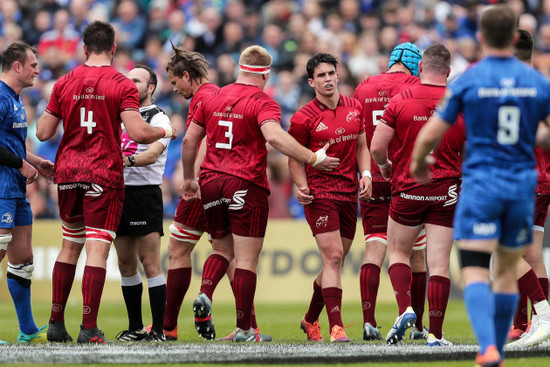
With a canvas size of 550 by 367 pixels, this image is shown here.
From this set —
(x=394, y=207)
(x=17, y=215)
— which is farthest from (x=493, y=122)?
(x=17, y=215)

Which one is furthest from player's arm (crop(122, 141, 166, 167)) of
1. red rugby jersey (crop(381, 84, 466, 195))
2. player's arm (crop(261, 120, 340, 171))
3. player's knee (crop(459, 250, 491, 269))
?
player's knee (crop(459, 250, 491, 269))

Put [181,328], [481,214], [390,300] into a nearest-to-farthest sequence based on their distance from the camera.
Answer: [481,214]
[181,328]
[390,300]

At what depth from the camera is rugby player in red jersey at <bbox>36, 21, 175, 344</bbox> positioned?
8.45 meters

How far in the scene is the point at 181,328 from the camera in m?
11.4

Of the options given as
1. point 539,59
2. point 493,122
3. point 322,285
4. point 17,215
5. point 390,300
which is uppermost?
point 539,59

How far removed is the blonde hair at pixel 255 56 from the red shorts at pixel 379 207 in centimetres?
173

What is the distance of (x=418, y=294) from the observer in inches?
371

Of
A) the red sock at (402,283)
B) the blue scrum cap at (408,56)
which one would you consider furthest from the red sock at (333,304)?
the blue scrum cap at (408,56)

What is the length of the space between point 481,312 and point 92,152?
4106 mm

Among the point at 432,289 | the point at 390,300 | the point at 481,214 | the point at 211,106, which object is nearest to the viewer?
the point at 481,214

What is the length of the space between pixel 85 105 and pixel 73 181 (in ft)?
2.31

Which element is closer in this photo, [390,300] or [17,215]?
[17,215]

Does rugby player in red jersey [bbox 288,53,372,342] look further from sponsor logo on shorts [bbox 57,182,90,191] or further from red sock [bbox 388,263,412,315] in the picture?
sponsor logo on shorts [bbox 57,182,90,191]

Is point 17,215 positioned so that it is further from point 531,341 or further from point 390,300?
point 390,300
